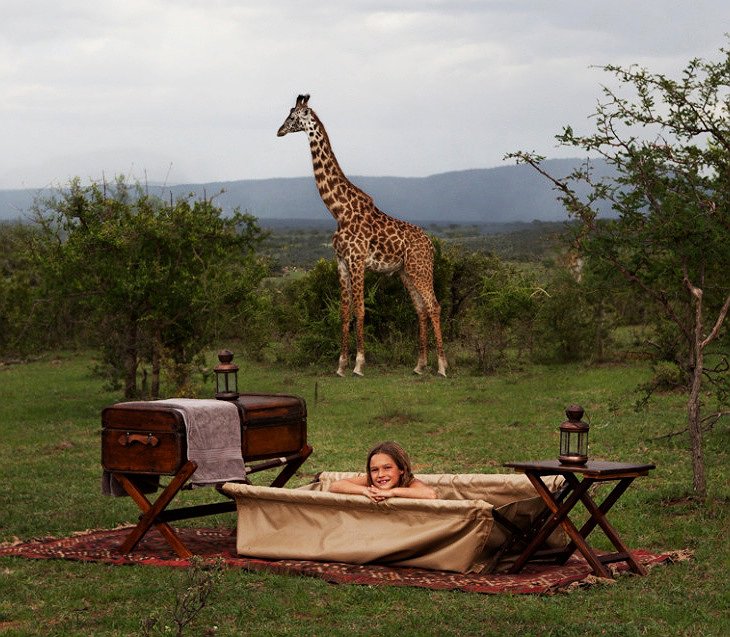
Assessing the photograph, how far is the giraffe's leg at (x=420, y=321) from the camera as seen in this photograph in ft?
67.3

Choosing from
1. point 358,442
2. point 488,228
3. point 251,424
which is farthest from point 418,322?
point 488,228

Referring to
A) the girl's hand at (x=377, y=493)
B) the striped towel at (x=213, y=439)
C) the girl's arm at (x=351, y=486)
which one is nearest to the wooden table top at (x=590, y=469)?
the girl's hand at (x=377, y=493)

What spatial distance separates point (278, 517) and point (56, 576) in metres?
1.26

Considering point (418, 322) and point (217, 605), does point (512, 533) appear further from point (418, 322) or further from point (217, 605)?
point (418, 322)

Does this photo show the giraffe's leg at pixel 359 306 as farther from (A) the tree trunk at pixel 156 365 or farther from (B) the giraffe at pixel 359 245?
(A) the tree trunk at pixel 156 365

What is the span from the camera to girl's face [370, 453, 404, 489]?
23.8 ft

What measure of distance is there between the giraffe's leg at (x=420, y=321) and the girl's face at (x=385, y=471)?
42.6 ft

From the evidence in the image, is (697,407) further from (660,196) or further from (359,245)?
(359,245)

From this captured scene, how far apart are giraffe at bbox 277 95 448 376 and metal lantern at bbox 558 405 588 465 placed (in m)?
13.3

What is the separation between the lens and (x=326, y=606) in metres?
6.17

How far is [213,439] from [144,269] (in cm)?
881

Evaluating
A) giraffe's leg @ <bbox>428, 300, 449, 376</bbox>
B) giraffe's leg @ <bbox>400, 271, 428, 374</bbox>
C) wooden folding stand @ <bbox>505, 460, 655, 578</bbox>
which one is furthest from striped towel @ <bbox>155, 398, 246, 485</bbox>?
giraffe's leg @ <bbox>400, 271, 428, 374</bbox>

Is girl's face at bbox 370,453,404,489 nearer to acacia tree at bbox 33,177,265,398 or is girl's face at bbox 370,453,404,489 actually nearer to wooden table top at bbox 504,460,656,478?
wooden table top at bbox 504,460,656,478

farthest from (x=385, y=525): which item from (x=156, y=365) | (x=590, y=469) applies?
(x=156, y=365)
